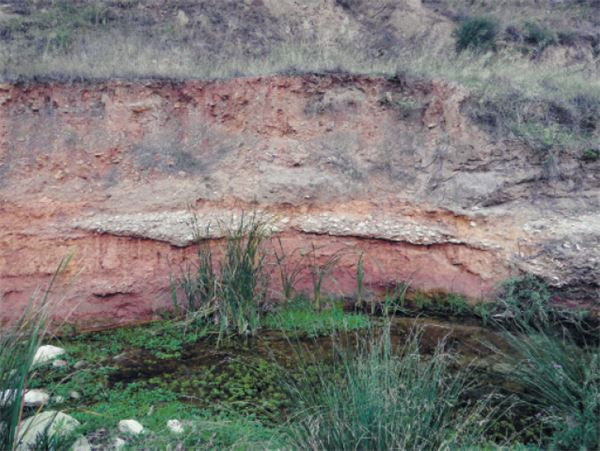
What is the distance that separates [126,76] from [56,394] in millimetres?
4704

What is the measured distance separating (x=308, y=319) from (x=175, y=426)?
2.60m

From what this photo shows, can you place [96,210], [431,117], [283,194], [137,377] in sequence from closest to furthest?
[137,377] < [96,210] < [283,194] < [431,117]

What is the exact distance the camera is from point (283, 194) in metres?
8.13

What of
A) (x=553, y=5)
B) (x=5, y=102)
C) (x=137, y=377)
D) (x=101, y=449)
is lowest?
(x=137, y=377)

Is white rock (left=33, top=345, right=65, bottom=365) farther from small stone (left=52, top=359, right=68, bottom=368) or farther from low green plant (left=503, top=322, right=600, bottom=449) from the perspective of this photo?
low green plant (left=503, top=322, right=600, bottom=449)

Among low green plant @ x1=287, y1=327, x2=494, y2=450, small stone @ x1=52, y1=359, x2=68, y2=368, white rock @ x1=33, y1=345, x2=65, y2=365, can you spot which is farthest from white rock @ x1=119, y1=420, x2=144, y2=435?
white rock @ x1=33, y1=345, x2=65, y2=365

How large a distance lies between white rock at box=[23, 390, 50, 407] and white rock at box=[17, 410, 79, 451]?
36 centimetres

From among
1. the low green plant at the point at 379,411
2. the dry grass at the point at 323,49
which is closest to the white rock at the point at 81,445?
the low green plant at the point at 379,411

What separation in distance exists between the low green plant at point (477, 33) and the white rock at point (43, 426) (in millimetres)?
10131

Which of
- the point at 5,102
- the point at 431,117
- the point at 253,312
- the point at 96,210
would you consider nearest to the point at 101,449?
the point at 253,312

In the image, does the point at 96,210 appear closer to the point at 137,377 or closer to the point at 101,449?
the point at 137,377

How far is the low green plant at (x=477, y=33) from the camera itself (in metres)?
12.0

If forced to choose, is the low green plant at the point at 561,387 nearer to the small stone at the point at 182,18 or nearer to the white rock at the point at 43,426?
the white rock at the point at 43,426

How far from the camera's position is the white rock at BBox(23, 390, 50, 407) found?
15.7ft
